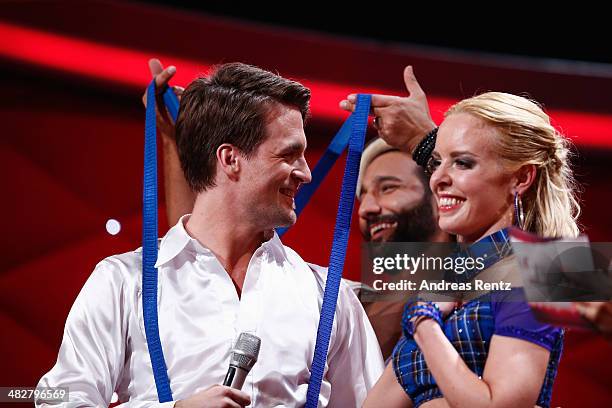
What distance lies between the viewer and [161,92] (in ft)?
6.31

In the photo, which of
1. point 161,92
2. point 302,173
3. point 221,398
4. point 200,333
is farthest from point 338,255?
point 161,92

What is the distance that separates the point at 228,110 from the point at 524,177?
2.05 ft

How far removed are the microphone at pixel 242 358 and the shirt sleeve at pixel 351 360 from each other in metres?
→ 0.37

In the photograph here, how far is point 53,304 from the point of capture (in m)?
2.11

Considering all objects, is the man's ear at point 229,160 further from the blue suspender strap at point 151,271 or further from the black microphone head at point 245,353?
the black microphone head at point 245,353

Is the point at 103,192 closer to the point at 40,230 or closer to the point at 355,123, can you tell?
the point at 40,230

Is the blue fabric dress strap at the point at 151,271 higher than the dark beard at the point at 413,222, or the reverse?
the dark beard at the point at 413,222

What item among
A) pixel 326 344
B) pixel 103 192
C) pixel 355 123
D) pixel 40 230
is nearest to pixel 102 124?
pixel 103 192

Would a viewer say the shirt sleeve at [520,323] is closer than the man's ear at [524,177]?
Yes

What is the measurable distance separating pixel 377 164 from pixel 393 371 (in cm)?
90

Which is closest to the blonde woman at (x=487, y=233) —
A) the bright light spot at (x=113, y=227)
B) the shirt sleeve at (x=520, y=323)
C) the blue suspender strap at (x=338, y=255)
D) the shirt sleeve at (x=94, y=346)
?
the shirt sleeve at (x=520, y=323)

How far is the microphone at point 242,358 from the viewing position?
1.30m

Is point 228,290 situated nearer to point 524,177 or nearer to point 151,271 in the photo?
point 151,271

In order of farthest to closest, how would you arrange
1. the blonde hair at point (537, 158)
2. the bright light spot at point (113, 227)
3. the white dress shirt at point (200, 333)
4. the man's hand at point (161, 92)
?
the bright light spot at point (113, 227)
the man's hand at point (161, 92)
the white dress shirt at point (200, 333)
the blonde hair at point (537, 158)
